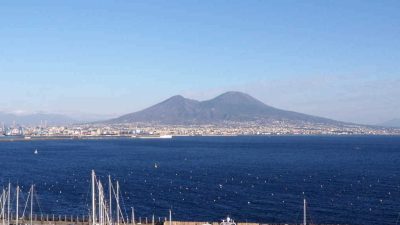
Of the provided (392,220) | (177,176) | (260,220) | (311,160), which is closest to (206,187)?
(177,176)

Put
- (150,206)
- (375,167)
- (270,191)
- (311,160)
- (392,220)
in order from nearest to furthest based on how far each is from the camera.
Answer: (392,220)
(150,206)
(270,191)
(375,167)
(311,160)

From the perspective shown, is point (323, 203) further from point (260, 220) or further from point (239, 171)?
point (239, 171)

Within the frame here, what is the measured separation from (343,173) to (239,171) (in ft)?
49.3

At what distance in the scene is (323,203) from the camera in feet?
188

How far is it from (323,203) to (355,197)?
5756 mm

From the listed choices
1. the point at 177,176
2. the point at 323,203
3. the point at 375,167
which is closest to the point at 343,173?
the point at 375,167

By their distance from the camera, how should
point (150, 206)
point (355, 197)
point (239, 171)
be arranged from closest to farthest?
point (150, 206)
point (355, 197)
point (239, 171)

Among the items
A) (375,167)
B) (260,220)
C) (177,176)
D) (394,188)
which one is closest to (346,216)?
(260,220)

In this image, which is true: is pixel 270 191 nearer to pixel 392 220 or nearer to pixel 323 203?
pixel 323 203

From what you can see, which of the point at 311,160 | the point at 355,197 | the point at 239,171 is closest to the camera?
the point at 355,197

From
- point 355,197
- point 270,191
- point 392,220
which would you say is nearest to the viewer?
point 392,220

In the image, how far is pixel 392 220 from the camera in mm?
48656

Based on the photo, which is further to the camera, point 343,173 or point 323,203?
point 343,173

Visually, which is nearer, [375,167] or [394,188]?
[394,188]
